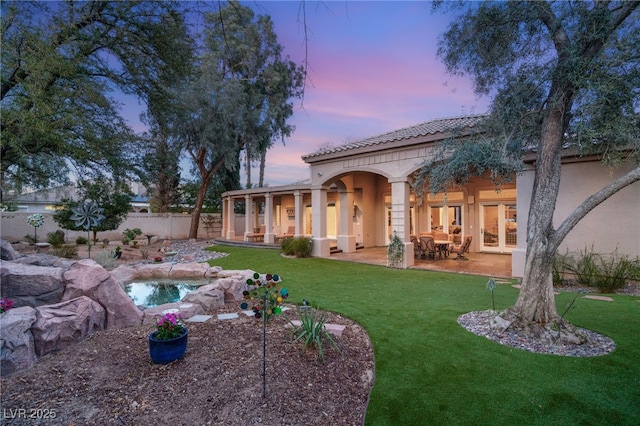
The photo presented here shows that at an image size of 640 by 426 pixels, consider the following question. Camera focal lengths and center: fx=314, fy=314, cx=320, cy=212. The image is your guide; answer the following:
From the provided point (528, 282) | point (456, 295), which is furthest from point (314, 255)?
point (528, 282)

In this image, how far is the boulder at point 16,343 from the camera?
3354mm

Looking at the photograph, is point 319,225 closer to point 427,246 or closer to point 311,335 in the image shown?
point 427,246

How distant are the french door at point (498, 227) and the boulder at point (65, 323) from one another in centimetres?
1414

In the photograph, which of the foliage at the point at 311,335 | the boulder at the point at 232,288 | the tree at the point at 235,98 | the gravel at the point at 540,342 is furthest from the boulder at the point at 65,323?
the tree at the point at 235,98

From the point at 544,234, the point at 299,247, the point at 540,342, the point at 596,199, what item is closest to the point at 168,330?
the point at 540,342

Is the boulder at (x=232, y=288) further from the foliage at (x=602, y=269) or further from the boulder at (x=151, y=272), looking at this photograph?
the foliage at (x=602, y=269)

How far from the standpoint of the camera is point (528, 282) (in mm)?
4629

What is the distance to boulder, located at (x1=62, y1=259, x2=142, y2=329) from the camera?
488cm

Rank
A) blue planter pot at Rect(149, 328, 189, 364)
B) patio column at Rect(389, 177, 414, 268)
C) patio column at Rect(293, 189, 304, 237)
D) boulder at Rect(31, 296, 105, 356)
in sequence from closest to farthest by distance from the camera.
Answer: blue planter pot at Rect(149, 328, 189, 364) → boulder at Rect(31, 296, 105, 356) → patio column at Rect(389, 177, 414, 268) → patio column at Rect(293, 189, 304, 237)

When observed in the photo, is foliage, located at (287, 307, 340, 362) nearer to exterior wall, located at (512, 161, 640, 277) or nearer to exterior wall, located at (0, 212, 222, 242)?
exterior wall, located at (512, 161, 640, 277)

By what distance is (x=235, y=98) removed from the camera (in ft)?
58.9

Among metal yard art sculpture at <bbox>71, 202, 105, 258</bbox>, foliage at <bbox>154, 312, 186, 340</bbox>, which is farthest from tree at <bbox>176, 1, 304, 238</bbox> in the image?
foliage at <bbox>154, 312, 186, 340</bbox>

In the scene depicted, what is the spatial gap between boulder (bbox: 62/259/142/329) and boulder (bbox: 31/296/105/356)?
0.47 feet

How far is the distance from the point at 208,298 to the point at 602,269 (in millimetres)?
9124
